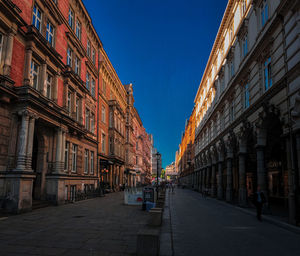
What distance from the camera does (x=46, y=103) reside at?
1641 cm

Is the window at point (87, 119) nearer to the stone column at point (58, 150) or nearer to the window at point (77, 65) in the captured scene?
the window at point (77, 65)

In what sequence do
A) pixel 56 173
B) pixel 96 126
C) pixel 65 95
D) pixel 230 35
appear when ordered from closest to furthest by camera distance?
pixel 56 173
pixel 65 95
pixel 230 35
pixel 96 126

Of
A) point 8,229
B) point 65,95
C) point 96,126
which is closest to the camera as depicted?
point 8,229

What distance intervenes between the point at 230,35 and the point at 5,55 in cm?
2097

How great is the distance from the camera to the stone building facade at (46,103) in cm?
1365

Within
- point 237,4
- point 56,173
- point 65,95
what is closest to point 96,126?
point 65,95

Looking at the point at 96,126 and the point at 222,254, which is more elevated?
the point at 96,126

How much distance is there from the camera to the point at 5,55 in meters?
13.7

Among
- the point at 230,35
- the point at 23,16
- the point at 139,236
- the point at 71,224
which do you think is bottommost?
the point at 71,224

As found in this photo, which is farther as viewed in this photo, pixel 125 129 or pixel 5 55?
pixel 125 129

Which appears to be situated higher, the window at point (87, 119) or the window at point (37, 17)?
the window at point (37, 17)

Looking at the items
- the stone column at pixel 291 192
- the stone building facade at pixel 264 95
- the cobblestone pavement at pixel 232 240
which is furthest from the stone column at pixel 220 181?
the cobblestone pavement at pixel 232 240

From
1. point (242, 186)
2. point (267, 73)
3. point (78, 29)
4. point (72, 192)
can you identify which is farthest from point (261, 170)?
point (78, 29)

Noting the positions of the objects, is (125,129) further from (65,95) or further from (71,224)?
(71,224)
